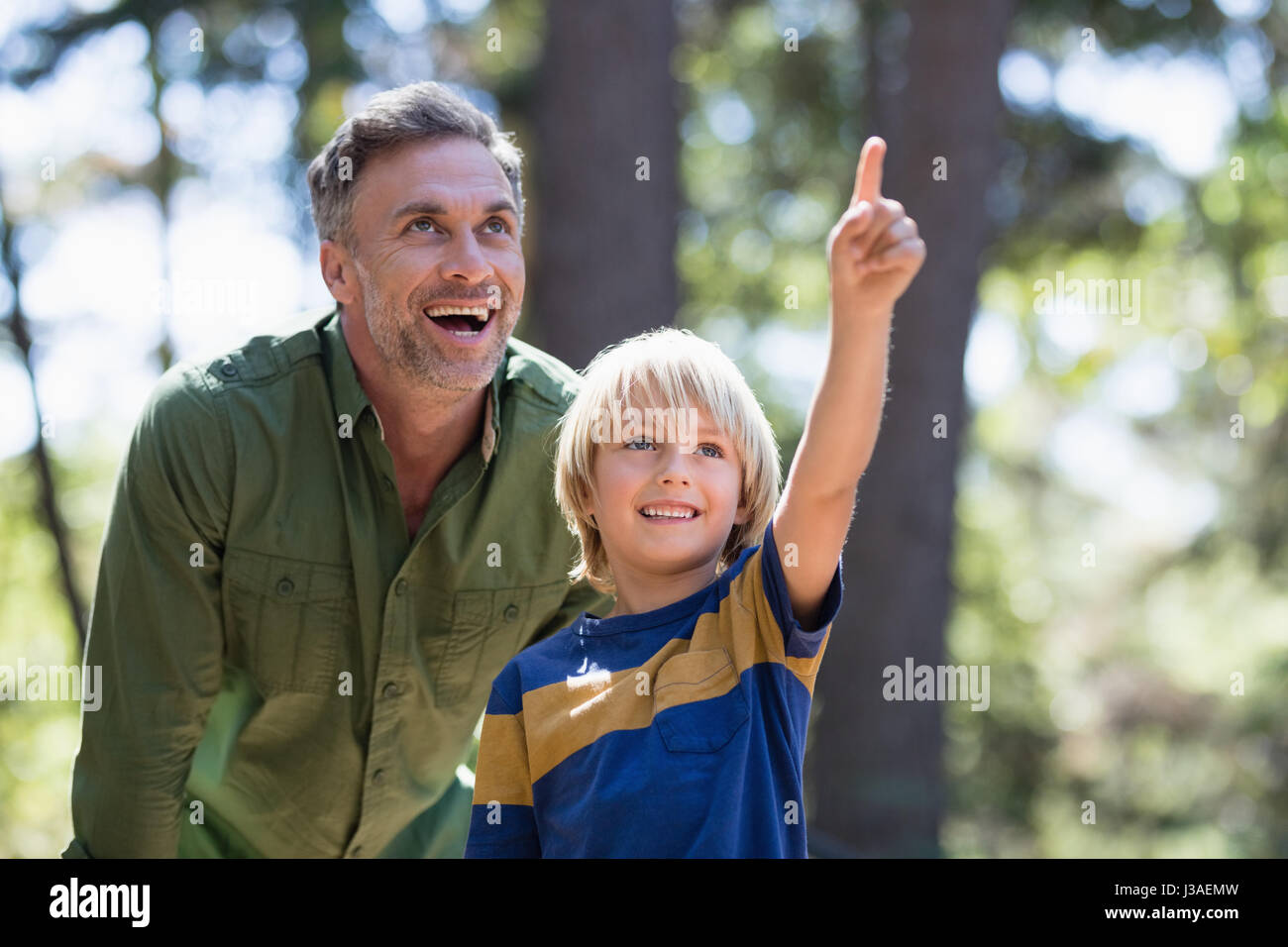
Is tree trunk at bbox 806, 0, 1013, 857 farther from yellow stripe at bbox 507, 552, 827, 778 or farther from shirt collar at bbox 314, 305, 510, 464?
yellow stripe at bbox 507, 552, 827, 778

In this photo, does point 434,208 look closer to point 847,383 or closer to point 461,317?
point 461,317

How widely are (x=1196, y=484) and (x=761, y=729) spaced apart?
15.1 metres

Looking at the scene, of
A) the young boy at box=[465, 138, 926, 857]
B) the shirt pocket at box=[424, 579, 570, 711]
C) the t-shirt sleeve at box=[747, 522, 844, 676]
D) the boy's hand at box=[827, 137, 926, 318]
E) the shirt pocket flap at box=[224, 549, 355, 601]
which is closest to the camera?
the boy's hand at box=[827, 137, 926, 318]

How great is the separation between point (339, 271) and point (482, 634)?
0.97 meters

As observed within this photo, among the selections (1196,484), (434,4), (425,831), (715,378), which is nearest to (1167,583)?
(1196,484)

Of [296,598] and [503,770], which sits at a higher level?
[296,598]

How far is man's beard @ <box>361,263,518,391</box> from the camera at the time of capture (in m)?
2.87

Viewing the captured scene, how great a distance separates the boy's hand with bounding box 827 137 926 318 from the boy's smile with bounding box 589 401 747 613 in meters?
0.50

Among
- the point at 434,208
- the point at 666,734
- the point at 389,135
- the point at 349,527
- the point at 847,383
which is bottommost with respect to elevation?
the point at 666,734

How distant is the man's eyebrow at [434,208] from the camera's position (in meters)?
2.98

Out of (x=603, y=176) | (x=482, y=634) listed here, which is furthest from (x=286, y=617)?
(x=603, y=176)

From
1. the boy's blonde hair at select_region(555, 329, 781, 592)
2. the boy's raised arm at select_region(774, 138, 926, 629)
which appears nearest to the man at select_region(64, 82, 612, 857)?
the boy's blonde hair at select_region(555, 329, 781, 592)

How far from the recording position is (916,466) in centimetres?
751

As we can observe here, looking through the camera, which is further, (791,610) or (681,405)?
(681,405)
